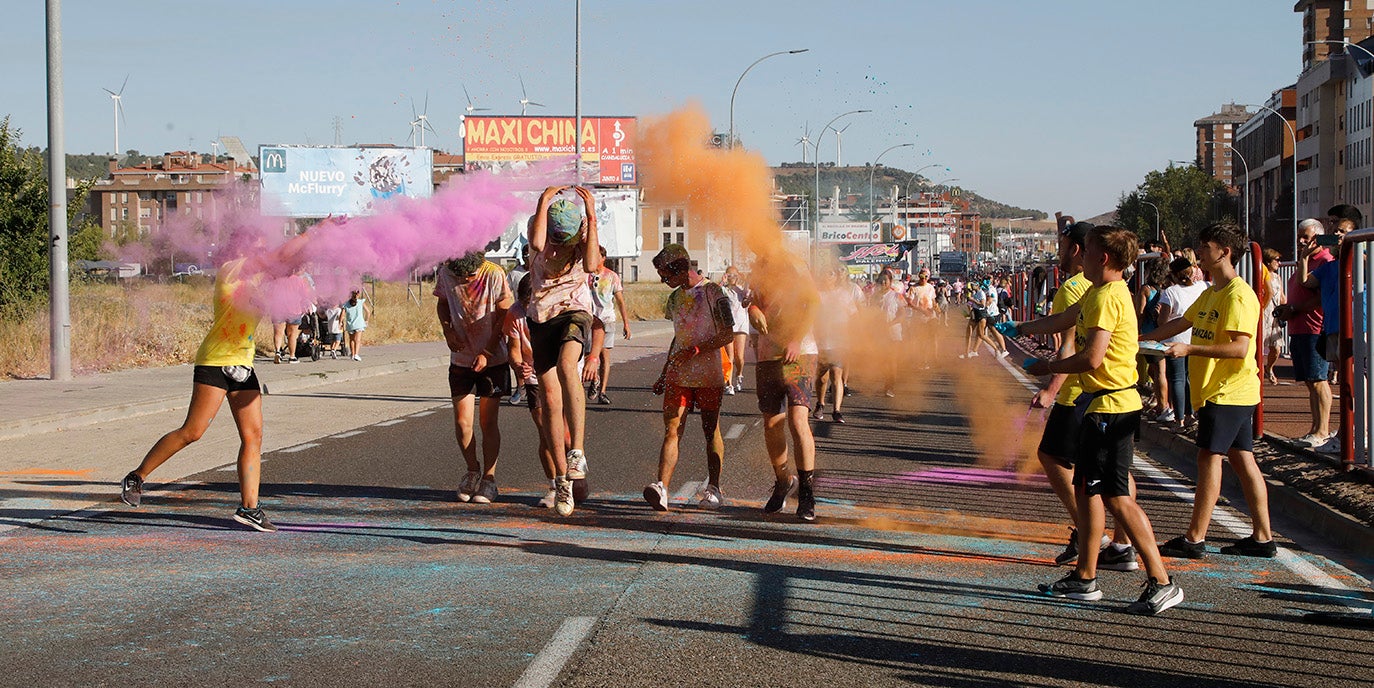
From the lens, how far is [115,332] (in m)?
25.0

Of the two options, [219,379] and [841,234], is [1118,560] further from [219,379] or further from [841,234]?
[841,234]

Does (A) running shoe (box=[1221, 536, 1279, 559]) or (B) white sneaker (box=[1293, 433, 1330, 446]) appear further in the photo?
(B) white sneaker (box=[1293, 433, 1330, 446])

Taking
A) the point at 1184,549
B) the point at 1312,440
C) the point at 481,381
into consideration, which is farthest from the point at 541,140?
the point at 1184,549

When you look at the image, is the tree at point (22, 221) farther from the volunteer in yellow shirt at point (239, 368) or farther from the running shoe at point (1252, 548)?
the running shoe at point (1252, 548)

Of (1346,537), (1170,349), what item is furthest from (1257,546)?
(1170,349)

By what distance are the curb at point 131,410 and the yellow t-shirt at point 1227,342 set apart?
5.99m

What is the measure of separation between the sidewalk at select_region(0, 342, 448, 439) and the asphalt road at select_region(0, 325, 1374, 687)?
4.88 m

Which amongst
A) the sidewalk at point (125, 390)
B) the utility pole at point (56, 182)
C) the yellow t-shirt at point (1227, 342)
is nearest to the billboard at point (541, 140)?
the sidewalk at point (125, 390)

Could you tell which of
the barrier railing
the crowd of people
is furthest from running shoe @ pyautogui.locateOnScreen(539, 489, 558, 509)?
the barrier railing

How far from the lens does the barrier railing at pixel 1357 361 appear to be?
10164 millimetres

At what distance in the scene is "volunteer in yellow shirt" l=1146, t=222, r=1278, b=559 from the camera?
7742mm

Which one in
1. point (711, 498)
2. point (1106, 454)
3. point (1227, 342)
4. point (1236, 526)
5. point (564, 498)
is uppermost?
point (1227, 342)

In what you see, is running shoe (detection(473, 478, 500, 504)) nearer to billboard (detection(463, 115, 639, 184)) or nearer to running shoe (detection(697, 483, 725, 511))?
running shoe (detection(697, 483, 725, 511))

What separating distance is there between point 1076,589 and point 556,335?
3670 millimetres
